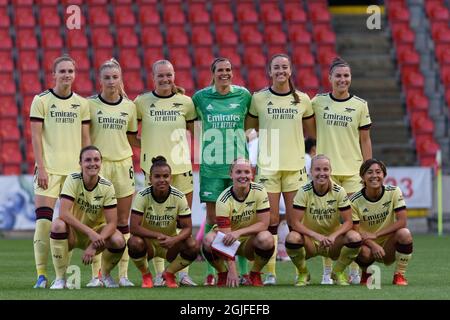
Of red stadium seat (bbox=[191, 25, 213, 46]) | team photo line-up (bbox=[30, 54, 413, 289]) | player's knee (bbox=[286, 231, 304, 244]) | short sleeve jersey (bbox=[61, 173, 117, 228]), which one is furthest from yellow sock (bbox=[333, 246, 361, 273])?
red stadium seat (bbox=[191, 25, 213, 46])

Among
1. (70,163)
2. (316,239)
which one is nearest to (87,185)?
(70,163)

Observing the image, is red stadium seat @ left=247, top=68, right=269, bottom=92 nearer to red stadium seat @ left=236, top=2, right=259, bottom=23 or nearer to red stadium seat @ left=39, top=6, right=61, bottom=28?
red stadium seat @ left=236, top=2, right=259, bottom=23

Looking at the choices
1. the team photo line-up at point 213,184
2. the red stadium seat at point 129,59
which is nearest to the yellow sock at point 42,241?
the team photo line-up at point 213,184

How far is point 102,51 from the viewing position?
20.6 metres

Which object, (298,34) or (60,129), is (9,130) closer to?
(298,34)

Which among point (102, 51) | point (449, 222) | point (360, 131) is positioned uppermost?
point (102, 51)

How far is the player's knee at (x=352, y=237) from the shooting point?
31.3 feet

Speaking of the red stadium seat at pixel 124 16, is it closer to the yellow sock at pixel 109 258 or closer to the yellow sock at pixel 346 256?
the yellow sock at pixel 109 258

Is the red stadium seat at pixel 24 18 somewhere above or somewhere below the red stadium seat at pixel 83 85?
above

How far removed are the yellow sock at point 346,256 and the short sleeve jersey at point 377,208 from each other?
0.30 m

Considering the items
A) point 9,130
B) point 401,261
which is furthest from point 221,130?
point 9,130

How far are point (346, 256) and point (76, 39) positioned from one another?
470 inches
